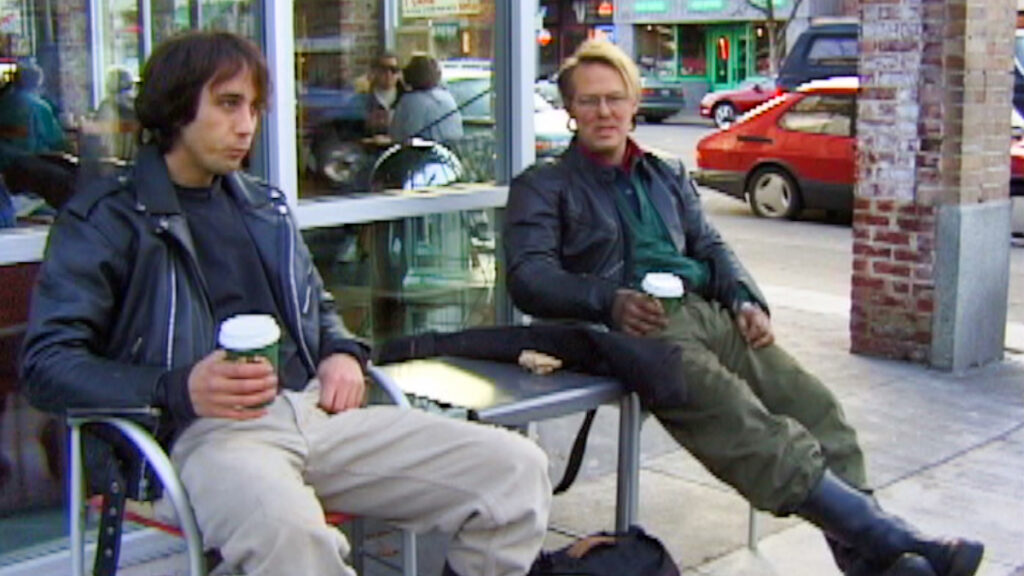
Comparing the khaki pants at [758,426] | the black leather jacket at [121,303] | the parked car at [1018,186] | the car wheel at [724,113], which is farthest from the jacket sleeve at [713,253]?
the car wheel at [724,113]

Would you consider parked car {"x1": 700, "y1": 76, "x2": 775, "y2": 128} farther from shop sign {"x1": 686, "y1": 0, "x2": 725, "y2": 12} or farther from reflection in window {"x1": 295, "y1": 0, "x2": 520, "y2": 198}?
reflection in window {"x1": 295, "y1": 0, "x2": 520, "y2": 198}

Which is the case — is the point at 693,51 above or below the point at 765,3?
below

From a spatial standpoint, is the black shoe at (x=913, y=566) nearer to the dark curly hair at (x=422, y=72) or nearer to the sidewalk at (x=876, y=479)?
the sidewalk at (x=876, y=479)

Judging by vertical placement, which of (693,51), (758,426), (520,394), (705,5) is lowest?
(758,426)

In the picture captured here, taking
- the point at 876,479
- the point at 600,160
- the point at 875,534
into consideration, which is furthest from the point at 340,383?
the point at 876,479

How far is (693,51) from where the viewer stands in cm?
4169

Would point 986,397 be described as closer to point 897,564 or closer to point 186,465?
point 897,564

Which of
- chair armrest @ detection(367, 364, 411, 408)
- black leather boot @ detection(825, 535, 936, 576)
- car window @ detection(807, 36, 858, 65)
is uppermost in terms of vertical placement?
car window @ detection(807, 36, 858, 65)

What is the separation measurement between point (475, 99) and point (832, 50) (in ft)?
56.8

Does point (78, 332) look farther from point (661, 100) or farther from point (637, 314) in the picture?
point (661, 100)

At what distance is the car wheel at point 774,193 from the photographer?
569 inches

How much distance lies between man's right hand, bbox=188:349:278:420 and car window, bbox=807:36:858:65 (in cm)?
1924

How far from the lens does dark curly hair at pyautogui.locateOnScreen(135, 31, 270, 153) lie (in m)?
3.20

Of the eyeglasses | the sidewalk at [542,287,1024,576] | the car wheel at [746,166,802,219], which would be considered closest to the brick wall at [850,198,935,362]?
the sidewalk at [542,287,1024,576]
